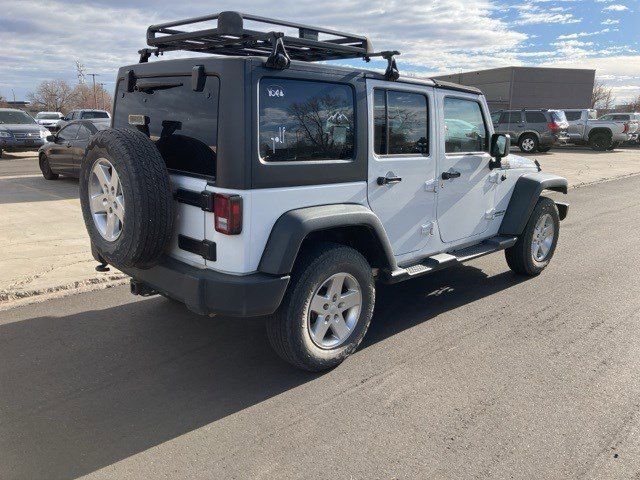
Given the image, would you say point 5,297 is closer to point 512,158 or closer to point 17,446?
point 17,446

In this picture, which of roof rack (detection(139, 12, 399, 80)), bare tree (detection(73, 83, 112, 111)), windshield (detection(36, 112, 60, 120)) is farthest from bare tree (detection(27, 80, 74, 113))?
roof rack (detection(139, 12, 399, 80))

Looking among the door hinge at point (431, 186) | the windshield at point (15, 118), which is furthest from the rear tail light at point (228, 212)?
the windshield at point (15, 118)

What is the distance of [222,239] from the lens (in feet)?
10.3

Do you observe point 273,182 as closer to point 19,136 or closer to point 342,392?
point 342,392

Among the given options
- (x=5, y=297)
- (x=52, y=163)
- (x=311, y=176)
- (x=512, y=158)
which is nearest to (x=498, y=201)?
(x=512, y=158)

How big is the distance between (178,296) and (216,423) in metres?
0.83

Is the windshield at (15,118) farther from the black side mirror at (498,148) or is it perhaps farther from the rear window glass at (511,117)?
the rear window glass at (511,117)

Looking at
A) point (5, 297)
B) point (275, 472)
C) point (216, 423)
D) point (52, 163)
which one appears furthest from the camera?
point (52, 163)

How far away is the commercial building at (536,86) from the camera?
3988cm

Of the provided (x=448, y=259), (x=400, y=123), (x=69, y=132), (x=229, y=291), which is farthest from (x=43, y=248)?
(x=69, y=132)

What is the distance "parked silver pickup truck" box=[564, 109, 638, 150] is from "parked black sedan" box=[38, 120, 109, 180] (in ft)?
74.7

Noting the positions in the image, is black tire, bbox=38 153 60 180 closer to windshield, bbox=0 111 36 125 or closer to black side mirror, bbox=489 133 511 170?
windshield, bbox=0 111 36 125

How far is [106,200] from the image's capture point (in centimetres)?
349

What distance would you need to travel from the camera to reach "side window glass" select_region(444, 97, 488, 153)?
4.52 m
